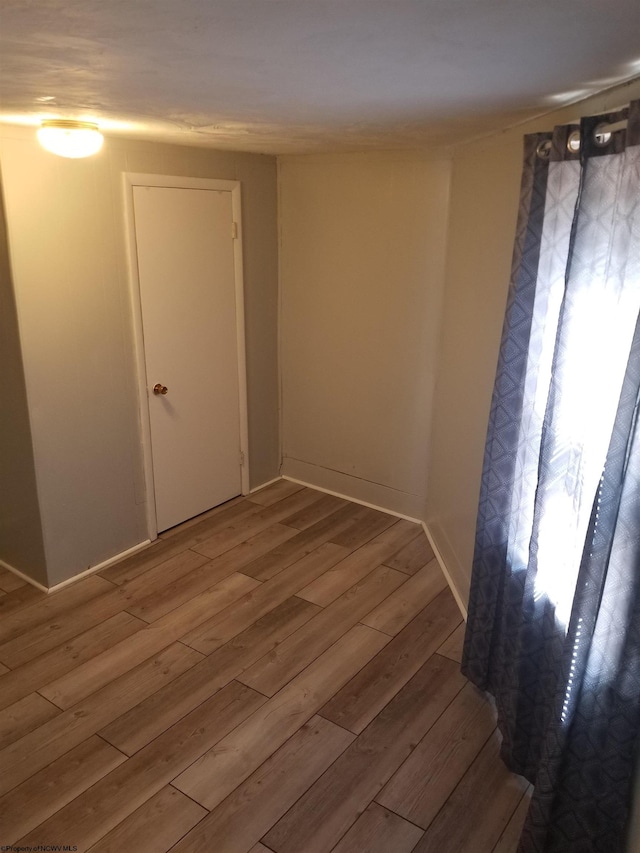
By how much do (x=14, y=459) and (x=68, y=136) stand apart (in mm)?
1534

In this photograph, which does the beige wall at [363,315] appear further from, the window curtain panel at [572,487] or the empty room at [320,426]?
the window curtain panel at [572,487]

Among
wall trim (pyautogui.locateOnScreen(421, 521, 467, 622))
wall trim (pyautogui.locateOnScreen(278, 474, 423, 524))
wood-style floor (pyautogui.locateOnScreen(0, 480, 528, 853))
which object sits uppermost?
wall trim (pyautogui.locateOnScreen(278, 474, 423, 524))

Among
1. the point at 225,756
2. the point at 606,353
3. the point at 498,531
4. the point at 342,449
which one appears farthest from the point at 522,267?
the point at 342,449

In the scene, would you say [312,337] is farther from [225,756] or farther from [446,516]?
[225,756]

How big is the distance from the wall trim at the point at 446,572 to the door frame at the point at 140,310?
1288 mm

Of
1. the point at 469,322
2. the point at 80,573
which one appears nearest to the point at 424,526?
the point at 469,322

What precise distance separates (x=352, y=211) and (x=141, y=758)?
3.04 m

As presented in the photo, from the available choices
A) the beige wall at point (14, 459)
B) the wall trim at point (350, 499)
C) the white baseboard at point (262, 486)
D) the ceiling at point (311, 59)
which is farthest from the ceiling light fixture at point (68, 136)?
the wall trim at point (350, 499)

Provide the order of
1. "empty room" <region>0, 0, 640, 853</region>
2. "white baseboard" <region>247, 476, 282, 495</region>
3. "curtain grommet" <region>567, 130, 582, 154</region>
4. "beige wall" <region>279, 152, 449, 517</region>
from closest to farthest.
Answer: "empty room" <region>0, 0, 640, 853</region>
"curtain grommet" <region>567, 130, 582, 154</region>
"beige wall" <region>279, 152, 449, 517</region>
"white baseboard" <region>247, 476, 282, 495</region>

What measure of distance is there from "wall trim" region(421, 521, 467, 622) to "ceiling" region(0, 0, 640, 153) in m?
2.16

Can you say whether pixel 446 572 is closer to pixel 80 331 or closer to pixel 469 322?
pixel 469 322

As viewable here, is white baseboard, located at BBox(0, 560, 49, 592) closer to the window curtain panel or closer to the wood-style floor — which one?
the wood-style floor

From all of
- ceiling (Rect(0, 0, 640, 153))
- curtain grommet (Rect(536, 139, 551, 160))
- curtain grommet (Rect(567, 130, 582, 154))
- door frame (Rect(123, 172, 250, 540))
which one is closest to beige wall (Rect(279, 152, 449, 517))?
door frame (Rect(123, 172, 250, 540))

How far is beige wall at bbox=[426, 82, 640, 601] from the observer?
2617mm
